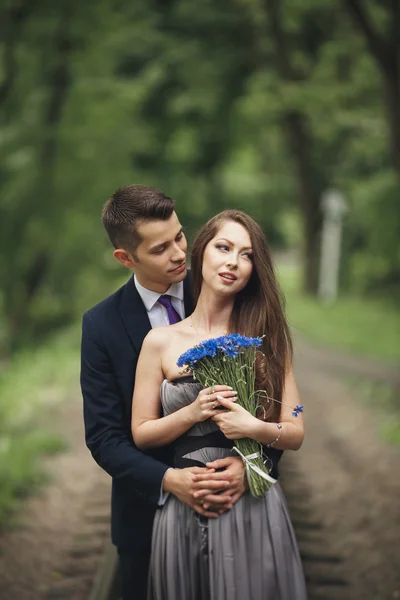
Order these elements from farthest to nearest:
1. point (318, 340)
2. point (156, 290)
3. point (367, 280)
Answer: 1. point (367, 280)
2. point (318, 340)
3. point (156, 290)

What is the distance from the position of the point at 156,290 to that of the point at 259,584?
1.08 m

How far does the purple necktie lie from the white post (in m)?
21.5

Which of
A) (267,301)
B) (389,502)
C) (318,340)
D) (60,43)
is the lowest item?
(389,502)

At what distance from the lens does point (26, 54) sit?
1123cm

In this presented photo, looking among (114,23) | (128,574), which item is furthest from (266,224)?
(128,574)

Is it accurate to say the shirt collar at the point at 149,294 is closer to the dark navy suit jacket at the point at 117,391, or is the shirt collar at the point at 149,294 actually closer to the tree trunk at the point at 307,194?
the dark navy suit jacket at the point at 117,391

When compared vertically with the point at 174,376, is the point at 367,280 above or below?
above

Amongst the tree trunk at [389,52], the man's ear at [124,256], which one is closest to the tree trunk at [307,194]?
the tree trunk at [389,52]

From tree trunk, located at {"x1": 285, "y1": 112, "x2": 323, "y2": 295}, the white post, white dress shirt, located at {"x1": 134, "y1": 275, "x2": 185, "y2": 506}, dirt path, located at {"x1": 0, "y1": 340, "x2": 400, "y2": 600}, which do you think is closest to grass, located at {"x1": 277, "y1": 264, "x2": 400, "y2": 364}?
tree trunk, located at {"x1": 285, "y1": 112, "x2": 323, "y2": 295}

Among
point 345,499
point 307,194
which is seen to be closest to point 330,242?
point 307,194

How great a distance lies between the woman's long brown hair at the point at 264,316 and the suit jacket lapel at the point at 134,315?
29 cm

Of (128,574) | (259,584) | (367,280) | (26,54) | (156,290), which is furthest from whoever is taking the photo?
(367,280)

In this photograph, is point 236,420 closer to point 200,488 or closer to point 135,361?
point 200,488

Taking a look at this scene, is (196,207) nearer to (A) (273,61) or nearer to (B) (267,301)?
(A) (273,61)
